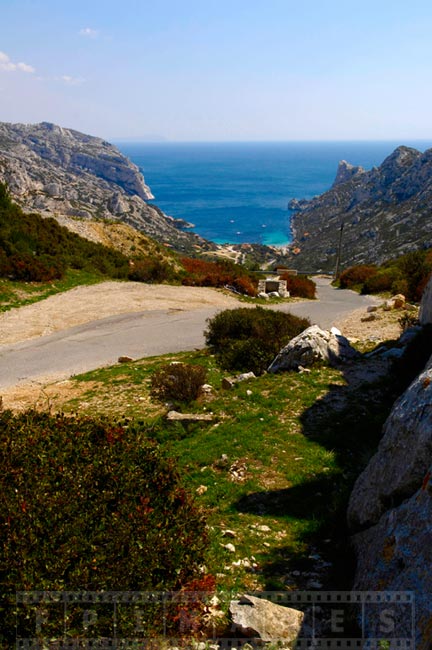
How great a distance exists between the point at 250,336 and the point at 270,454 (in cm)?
802

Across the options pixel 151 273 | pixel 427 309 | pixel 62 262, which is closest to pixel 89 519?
pixel 427 309

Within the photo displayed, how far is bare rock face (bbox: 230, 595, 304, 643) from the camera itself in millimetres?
4258

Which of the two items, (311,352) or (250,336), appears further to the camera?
(250,336)

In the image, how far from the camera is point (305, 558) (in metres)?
5.77

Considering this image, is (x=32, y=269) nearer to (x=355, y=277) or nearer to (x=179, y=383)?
(x=179, y=383)

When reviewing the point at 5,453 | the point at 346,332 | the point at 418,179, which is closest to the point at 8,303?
the point at 346,332

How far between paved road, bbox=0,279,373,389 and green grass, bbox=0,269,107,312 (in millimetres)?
4238

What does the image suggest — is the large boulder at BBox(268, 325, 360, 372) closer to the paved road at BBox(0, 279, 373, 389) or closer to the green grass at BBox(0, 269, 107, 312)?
the paved road at BBox(0, 279, 373, 389)

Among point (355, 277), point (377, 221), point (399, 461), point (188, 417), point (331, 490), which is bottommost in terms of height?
point (188, 417)

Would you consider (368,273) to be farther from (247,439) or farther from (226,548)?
(226,548)

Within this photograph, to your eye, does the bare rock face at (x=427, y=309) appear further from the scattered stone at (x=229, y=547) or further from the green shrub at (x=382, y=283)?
the green shrub at (x=382, y=283)

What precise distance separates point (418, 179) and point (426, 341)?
11343 centimetres

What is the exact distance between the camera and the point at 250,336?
16469 mm

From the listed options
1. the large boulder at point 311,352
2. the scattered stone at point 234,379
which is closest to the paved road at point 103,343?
the scattered stone at point 234,379
